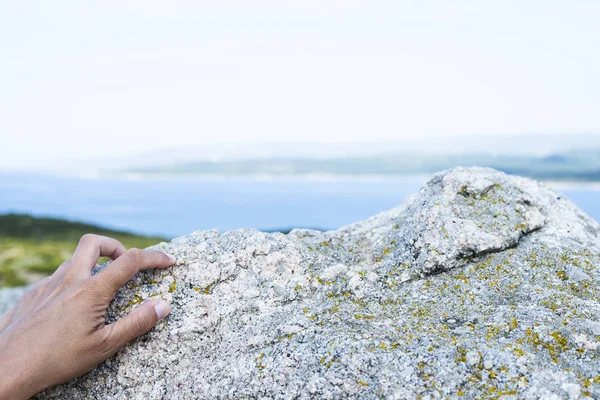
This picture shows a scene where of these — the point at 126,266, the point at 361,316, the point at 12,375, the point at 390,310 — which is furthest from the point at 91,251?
the point at 390,310

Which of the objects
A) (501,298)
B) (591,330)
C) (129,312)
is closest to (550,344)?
(591,330)

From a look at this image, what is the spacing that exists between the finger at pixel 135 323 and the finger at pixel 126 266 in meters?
0.26

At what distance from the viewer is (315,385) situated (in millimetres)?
3391

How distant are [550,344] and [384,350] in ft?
3.88

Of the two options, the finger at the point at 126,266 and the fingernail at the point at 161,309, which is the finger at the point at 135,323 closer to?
the fingernail at the point at 161,309

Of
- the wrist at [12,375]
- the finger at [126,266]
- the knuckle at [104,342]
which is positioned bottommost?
the wrist at [12,375]

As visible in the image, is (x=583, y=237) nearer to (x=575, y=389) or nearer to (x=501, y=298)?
(x=501, y=298)

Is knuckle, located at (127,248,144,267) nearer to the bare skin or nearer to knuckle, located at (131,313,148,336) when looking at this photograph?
the bare skin

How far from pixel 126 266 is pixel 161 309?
459 millimetres

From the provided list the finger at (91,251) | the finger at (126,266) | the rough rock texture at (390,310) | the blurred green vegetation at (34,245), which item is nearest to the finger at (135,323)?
the rough rock texture at (390,310)

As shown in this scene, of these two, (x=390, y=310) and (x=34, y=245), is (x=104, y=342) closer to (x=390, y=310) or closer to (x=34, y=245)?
(x=390, y=310)

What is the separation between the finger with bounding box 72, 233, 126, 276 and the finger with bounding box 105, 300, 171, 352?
0.59 m

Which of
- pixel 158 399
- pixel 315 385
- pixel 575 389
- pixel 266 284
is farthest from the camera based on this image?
pixel 266 284

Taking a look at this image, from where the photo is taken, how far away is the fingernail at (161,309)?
3.99 m
